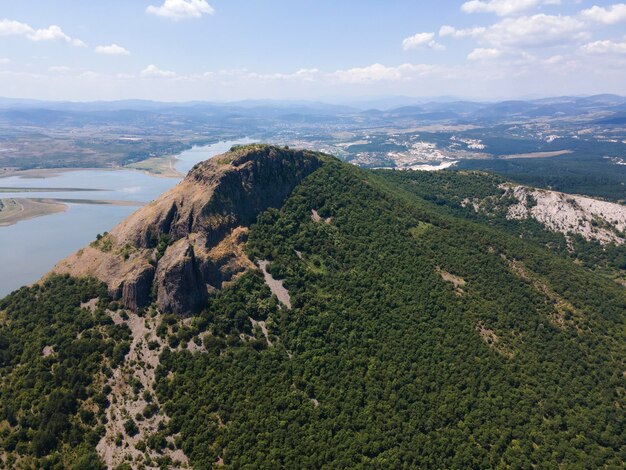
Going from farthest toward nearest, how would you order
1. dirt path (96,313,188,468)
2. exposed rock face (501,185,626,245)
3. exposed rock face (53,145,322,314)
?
1. exposed rock face (501,185,626,245)
2. exposed rock face (53,145,322,314)
3. dirt path (96,313,188,468)

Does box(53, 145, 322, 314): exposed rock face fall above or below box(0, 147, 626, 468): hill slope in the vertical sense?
above

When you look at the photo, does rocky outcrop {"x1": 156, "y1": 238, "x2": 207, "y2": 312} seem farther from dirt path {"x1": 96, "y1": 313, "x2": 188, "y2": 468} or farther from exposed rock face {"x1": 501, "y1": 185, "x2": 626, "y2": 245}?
exposed rock face {"x1": 501, "y1": 185, "x2": 626, "y2": 245}

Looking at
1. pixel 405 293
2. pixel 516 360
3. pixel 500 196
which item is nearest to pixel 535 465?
pixel 516 360

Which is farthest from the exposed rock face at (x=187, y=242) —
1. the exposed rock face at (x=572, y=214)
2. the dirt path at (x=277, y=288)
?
the exposed rock face at (x=572, y=214)

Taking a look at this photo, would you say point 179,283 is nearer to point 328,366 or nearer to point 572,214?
point 328,366

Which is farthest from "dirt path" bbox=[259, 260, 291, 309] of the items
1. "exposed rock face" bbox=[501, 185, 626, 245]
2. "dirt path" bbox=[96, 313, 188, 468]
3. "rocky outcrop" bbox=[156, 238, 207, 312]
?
"exposed rock face" bbox=[501, 185, 626, 245]

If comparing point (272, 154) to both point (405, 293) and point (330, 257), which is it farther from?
point (405, 293)

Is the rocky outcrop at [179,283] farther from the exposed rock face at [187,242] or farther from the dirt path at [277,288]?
the dirt path at [277,288]
